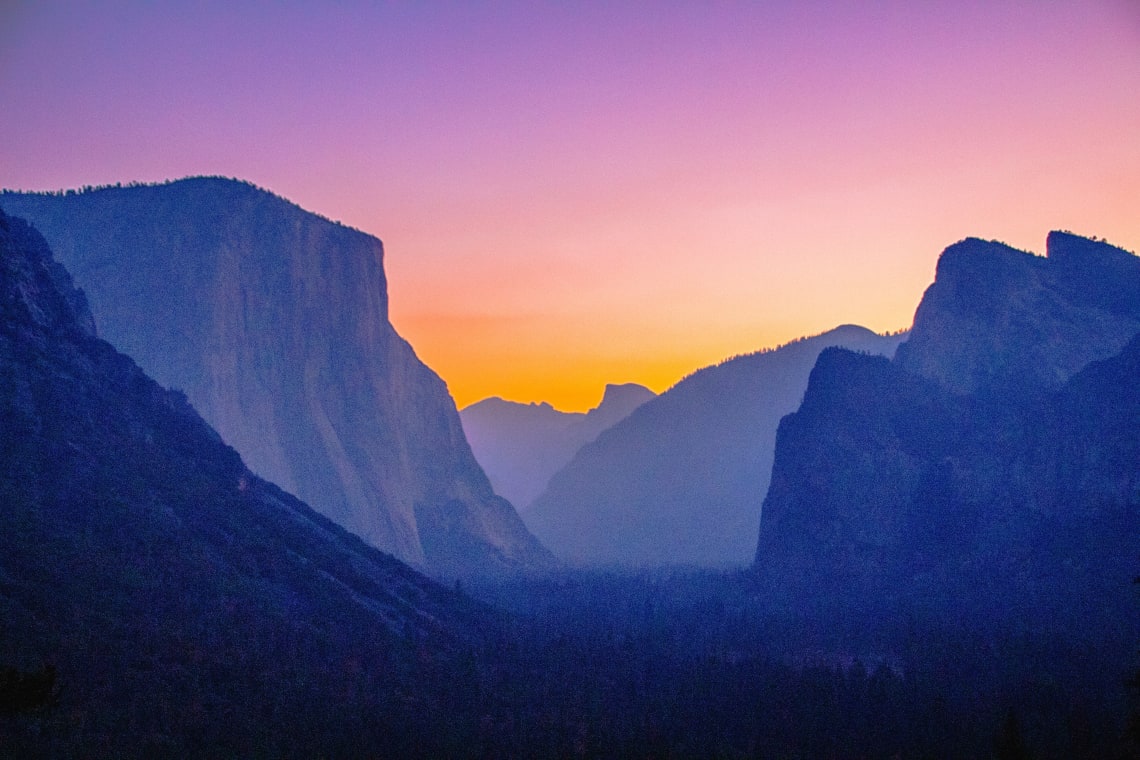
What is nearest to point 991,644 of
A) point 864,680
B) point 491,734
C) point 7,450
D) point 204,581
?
point 864,680

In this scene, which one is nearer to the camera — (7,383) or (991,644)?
(7,383)

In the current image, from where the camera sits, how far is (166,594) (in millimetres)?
97938

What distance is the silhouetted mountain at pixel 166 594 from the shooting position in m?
79.2

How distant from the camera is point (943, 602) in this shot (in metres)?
169

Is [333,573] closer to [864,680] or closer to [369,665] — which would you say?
[369,665]

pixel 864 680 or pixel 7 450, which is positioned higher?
pixel 7 450

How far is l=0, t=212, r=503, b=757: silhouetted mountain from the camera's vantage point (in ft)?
260

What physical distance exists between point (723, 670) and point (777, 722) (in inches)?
974

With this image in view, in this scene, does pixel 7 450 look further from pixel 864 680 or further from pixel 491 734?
pixel 864 680

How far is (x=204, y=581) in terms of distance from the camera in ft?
344

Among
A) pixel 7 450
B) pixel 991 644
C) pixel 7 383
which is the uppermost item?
pixel 7 383

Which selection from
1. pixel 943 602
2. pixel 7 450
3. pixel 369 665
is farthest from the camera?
pixel 943 602

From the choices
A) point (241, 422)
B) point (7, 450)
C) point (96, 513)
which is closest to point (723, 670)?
point (96, 513)

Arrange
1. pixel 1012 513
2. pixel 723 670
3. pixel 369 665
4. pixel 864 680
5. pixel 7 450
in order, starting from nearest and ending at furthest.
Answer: pixel 7 450, pixel 369 665, pixel 864 680, pixel 723 670, pixel 1012 513
